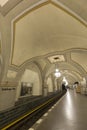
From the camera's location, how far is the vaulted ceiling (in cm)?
601

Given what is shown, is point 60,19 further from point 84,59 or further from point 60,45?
point 84,59

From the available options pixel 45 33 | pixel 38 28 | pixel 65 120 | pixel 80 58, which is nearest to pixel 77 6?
pixel 38 28

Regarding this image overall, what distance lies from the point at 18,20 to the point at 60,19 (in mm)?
1885

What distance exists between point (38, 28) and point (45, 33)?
742 millimetres

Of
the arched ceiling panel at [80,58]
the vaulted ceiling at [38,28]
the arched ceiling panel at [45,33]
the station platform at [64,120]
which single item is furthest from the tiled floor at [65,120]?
the arched ceiling panel at [80,58]

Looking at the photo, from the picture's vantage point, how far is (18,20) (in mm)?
6934

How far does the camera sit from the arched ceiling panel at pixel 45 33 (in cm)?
682

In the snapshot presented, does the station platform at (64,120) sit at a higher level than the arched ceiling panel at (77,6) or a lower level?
lower

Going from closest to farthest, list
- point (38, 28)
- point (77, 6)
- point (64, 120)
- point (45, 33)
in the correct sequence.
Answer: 1. point (64, 120)
2. point (77, 6)
3. point (38, 28)
4. point (45, 33)

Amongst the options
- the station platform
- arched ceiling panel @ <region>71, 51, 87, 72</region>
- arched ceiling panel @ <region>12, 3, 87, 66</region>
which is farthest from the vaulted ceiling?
the station platform

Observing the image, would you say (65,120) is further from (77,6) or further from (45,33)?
(45,33)

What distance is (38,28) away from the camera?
802 cm

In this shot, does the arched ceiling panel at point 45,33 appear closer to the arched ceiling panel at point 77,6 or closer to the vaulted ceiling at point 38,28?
the vaulted ceiling at point 38,28

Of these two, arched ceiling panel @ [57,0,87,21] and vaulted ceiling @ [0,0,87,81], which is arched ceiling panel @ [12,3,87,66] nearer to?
vaulted ceiling @ [0,0,87,81]
